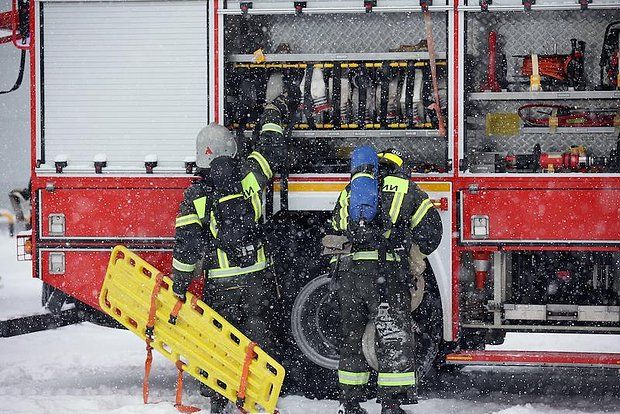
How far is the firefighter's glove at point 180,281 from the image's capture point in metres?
5.80

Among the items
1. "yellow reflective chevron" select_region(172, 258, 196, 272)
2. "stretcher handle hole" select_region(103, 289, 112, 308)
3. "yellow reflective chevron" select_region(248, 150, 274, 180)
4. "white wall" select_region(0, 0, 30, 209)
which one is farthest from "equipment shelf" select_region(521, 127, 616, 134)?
"white wall" select_region(0, 0, 30, 209)

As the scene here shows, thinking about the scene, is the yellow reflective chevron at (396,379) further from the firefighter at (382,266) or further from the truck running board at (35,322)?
the truck running board at (35,322)

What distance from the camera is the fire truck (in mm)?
5949

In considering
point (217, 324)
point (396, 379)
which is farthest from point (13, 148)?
point (396, 379)

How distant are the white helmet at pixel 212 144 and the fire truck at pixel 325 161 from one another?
26cm

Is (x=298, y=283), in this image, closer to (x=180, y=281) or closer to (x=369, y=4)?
(x=180, y=281)

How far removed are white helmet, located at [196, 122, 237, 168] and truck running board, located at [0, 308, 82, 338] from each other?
1.72 metres

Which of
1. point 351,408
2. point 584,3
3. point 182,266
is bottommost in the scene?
point 351,408

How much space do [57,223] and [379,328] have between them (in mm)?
2522

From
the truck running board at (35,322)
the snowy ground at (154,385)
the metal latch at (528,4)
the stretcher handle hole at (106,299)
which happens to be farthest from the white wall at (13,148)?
the metal latch at (528,4)

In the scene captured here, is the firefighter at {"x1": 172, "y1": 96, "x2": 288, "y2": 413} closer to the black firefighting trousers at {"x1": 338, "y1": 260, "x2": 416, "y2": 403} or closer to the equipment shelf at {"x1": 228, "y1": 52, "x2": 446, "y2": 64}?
the equipment shelf at {"x1": 228, "y1": 52, "x2": 446, "y2": 64}

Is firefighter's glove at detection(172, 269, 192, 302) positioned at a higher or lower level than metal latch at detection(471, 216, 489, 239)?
lower

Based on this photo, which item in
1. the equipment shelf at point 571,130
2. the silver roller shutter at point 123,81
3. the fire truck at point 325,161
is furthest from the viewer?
the equipment shelf at point 571,130

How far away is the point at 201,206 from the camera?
19.1ft
